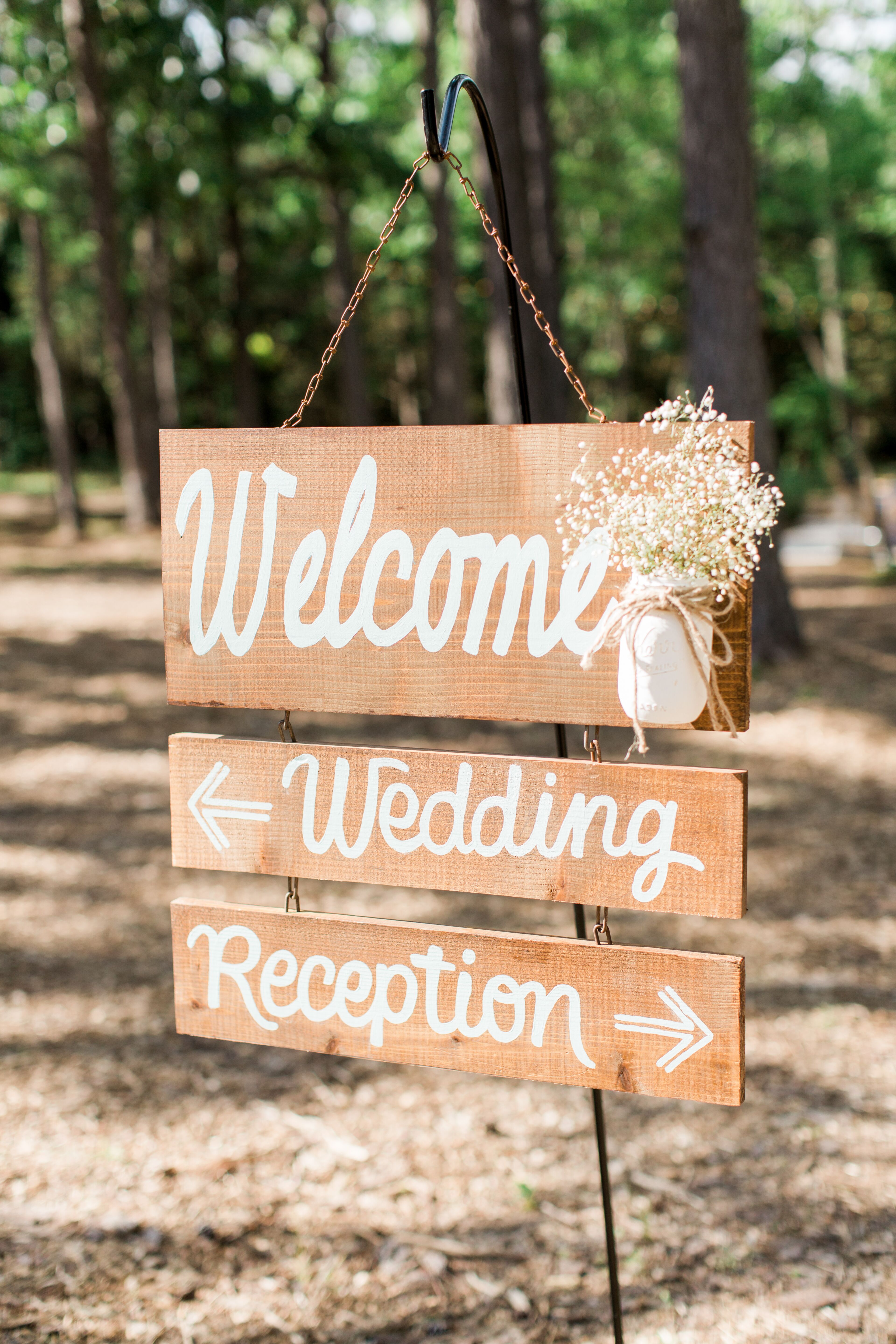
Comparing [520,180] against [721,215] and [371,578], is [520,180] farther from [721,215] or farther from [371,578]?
[371,578]

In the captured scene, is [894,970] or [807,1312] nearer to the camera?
[807,1312]

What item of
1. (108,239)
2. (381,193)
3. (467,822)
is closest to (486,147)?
(467,822)

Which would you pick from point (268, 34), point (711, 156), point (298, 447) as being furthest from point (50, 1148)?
point (268, 34)

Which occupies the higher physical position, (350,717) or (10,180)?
(10,180)

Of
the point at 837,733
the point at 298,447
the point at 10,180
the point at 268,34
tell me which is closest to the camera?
the point at 298,447

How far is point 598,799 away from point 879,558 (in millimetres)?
13114

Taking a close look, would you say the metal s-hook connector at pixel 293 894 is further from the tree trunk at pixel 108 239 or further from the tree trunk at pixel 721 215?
the tree trunk at pixel 108 239

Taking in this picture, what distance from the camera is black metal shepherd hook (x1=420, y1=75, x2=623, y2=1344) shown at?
1.95 metres

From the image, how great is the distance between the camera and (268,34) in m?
15.9

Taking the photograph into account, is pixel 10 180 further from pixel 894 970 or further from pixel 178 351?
pixel 178 351

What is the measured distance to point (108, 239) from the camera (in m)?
13.1

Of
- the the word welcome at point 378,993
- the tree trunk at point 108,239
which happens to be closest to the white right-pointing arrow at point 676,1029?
the the word welcome at point 378,993

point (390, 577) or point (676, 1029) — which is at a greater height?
point (390, 577)

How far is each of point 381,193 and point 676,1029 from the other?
17466 mm
